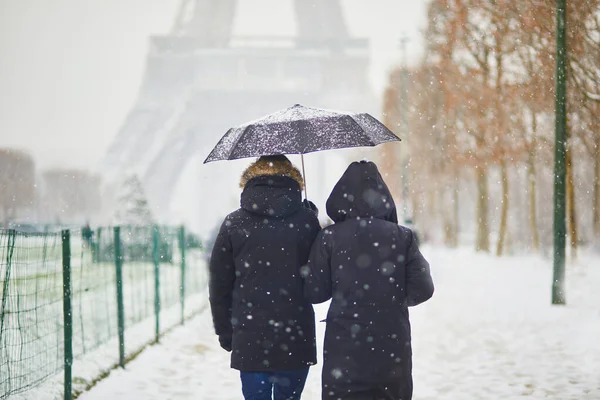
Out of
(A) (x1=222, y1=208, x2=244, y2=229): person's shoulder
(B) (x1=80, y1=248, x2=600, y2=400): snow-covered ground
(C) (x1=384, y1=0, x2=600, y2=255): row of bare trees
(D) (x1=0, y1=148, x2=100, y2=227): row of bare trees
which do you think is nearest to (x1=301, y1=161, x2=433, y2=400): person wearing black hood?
(A) (x1=222, y1=208, x2=244, y2=229): person's shoulder

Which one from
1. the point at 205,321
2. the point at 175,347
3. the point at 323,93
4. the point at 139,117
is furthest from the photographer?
the point at 323,93

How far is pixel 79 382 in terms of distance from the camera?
22.5 feet

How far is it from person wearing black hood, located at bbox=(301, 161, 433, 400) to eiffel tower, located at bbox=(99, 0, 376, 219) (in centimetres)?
4307

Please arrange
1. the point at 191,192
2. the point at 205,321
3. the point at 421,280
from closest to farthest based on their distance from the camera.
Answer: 1. the point at 421,280
2. the point at 205,321
3. the point at 191,192

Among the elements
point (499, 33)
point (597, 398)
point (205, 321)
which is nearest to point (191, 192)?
point (499, 33)

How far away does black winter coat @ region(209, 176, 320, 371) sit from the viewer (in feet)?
13.2

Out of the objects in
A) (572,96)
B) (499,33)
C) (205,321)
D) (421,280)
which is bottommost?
(205,321)

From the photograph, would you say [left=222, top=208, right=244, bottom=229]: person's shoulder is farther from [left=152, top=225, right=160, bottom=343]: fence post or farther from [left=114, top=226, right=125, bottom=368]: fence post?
[left=152, top=225, right=160, bottom=343]: fence post

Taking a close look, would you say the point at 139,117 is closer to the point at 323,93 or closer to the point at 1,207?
the point at 1,207

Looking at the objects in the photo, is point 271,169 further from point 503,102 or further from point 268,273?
point 503,102

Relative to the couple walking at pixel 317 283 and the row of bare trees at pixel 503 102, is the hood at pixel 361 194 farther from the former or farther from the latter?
the row of bare trees at pixel 503 102

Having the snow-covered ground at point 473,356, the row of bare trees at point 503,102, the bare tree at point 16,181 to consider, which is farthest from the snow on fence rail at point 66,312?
the bare tree at point 16,181

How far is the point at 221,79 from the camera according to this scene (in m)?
54.6

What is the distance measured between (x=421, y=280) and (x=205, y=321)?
8474mm
